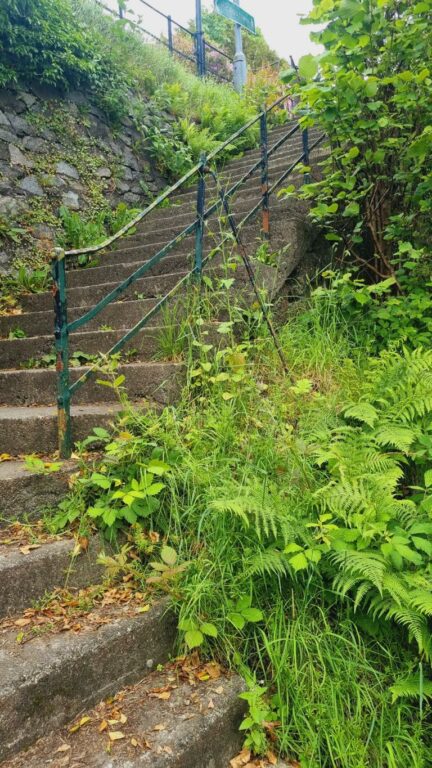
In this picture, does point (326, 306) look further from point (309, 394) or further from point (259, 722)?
point (259, 722)

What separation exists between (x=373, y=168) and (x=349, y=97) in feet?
2.50

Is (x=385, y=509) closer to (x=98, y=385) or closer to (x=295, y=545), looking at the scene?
(x=295, y=545)

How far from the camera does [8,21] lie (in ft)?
16.1

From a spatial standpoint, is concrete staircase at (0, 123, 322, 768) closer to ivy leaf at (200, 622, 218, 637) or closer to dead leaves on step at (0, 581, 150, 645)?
dead leaves on step at (0, 581, 150, 645)

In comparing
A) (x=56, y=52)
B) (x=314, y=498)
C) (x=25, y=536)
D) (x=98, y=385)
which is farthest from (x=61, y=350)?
(x=56, y=52)

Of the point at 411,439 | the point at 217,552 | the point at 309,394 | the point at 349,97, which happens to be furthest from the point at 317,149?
the point at 217,552

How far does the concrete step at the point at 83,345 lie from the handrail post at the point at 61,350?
81 cm

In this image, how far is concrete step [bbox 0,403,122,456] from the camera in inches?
104

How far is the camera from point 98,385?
3.05m

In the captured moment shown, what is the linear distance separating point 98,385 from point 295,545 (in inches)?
65.8

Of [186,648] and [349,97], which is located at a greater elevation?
[349,97]

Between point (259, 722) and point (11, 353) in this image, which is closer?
point (259, 722)

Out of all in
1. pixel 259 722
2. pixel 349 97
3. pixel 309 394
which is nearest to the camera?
pixel 259 722

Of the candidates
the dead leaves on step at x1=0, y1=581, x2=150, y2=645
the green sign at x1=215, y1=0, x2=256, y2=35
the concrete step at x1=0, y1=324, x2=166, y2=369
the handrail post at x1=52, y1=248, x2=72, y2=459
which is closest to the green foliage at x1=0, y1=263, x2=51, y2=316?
the concrete step at x1=0, y1=324, x2=166, y2=369
